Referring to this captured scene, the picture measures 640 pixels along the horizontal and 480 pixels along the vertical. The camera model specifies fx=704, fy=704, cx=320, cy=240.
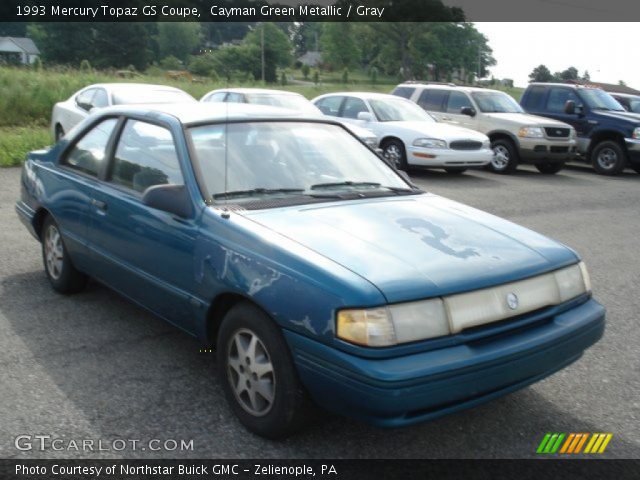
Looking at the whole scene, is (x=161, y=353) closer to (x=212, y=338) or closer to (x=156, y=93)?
(x=212, y=338)

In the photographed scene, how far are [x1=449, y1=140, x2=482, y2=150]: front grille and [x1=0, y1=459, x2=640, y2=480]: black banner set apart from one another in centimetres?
1063

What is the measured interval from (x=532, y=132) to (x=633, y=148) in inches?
92.4

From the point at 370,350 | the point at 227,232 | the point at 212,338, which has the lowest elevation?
the point at 212,338

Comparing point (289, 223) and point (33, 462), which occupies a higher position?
point (289, 223)

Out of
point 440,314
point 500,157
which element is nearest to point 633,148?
point 500,157

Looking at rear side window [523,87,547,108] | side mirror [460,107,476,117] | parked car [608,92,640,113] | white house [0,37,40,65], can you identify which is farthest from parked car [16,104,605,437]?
white house [0,37,40,65]

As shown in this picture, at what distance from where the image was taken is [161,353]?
435cm

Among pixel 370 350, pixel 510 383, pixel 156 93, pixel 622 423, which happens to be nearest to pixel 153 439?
pixel 370 350

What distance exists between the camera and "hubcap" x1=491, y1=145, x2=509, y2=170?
1532 centimetres

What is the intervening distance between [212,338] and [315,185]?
107cm

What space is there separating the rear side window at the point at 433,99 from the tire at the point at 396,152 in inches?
119

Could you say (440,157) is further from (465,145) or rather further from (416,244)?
(416,244)

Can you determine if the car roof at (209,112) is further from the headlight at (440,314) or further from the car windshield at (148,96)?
the car windshield at (148,96)

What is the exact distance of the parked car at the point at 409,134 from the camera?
13250 mm
